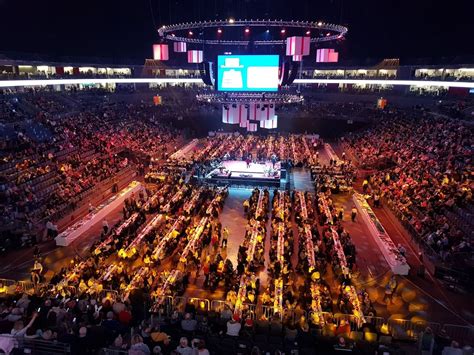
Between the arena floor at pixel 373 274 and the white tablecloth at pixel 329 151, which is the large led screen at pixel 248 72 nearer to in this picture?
the arena floor at pixel 373 274

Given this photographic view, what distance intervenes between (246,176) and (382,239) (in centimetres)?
1203

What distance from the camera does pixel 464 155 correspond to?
23.6 m

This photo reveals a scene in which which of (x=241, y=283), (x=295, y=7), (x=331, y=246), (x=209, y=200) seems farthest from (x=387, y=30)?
(x=241, y=283)

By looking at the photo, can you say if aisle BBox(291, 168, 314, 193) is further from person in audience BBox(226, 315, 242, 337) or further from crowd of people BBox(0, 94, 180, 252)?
person in audience BBox(226, 315, 242, 337)

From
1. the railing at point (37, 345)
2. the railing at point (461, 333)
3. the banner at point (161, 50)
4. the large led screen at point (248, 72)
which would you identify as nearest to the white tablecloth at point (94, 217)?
the banner at point (161, 50)

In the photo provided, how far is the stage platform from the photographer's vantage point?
27.1 m

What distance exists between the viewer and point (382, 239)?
1759cm

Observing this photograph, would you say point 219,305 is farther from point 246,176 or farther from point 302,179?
point 302,179

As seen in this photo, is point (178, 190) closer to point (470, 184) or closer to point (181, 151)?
point (181, 151)

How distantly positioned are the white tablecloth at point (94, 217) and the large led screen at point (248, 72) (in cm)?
990

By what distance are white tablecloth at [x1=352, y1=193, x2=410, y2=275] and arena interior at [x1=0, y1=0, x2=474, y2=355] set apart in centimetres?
8

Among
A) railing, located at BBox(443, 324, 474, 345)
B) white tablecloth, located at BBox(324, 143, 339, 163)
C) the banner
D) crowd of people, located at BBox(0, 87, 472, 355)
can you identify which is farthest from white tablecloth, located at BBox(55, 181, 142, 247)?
white tablecloth, located at BBox(324, 143, 339, 163)

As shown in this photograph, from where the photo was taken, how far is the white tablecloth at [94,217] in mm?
17266

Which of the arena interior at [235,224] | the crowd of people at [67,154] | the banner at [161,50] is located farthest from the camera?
the banner at [161,50]
